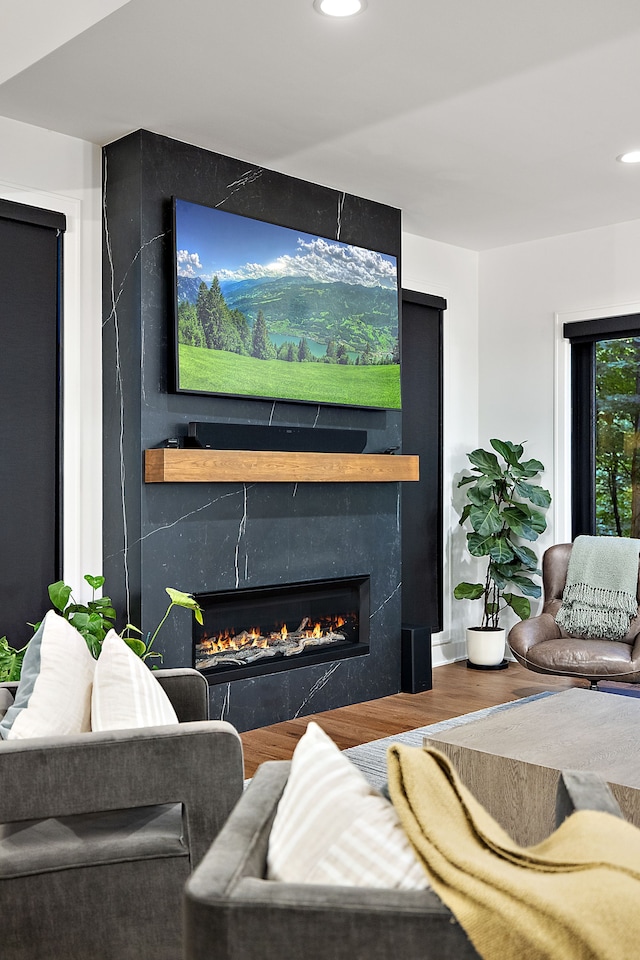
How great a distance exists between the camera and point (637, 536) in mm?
5504

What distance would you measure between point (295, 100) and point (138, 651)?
7.48 feet

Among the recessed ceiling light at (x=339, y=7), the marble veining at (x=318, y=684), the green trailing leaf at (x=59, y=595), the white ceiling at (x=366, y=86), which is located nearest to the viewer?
the recessed ceiling light at (x=339, y=7)

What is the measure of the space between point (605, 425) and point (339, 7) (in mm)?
3453

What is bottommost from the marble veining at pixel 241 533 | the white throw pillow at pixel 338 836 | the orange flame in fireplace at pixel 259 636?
the orange flame in fireplace at pixel 259 636

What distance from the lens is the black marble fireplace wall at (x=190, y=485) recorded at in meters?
3.96

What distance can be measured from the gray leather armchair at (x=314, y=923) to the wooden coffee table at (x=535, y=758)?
4.77ft

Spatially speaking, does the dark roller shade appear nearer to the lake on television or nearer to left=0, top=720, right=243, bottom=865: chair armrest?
the lake on television

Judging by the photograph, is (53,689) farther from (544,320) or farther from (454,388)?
(544,320)

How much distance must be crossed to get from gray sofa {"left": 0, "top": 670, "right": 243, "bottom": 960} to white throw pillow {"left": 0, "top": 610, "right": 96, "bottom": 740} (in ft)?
0.45

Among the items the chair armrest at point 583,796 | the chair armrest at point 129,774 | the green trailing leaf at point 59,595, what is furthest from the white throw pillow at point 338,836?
the green trailing leaf at point 59,595

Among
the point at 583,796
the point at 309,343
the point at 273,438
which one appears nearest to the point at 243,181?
the point at 309,343

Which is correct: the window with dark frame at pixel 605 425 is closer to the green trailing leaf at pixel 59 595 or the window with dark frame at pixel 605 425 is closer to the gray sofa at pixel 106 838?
the green trailing leaf at pixel 59 595

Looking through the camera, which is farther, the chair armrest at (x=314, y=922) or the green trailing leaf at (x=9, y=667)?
the green trailing leaf at (x=9, y=667)

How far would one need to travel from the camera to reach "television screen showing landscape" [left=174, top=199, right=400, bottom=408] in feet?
13.4
